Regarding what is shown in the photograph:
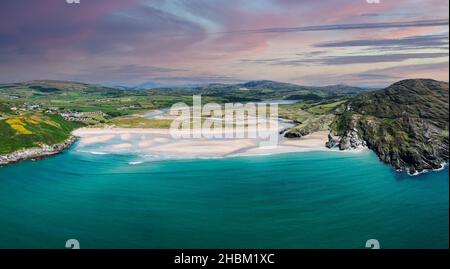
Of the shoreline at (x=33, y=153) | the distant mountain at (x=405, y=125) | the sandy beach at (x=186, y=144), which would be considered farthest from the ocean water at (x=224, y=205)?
the sandy beach at (x=186, y=144)

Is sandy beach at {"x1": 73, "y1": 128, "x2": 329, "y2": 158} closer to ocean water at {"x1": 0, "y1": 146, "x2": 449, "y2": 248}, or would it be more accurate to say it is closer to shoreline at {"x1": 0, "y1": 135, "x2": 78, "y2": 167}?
shoreline at {"x1": 0, "y1": 135, "x2": 78, "y2": 167}

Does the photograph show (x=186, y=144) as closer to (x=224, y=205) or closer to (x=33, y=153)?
(x=33, y=153)

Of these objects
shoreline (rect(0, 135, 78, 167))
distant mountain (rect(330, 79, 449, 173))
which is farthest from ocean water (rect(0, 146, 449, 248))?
shoreline (rect(0, 135, 78, 167))

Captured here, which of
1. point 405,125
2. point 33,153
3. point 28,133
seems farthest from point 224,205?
point 28,133

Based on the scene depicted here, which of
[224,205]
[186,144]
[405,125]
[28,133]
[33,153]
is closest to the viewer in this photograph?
[224,205]
